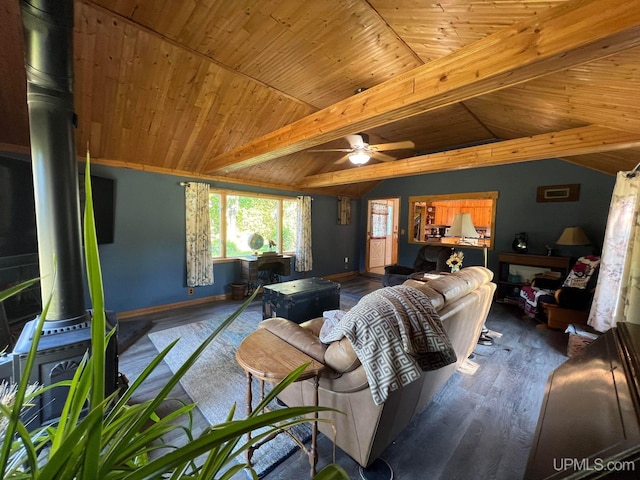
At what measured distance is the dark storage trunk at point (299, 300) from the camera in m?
2.93

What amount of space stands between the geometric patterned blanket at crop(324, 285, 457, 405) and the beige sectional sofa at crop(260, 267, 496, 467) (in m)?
0.11

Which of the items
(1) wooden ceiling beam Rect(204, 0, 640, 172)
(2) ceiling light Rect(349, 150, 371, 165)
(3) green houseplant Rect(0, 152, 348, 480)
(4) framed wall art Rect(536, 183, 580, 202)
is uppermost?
(1) wooden ceiling beam Rect(204, 0, 640, 172)

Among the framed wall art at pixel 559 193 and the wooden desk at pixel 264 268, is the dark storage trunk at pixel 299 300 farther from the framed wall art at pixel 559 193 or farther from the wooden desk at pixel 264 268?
the framed wall art at pixel 559 193

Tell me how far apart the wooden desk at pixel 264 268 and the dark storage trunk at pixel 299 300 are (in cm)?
154

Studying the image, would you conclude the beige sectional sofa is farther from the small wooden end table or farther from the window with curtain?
the window with curtain

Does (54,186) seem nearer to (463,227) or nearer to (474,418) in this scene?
(474,418)

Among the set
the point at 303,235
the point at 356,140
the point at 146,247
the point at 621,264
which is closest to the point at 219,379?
the point at 146,247

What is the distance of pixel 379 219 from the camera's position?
7586 millimetres

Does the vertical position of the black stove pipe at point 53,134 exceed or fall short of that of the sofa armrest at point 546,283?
it exceeds it

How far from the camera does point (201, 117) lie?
127 inches

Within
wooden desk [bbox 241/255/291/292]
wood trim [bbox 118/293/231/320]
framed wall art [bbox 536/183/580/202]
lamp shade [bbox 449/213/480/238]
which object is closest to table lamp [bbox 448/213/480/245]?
lamp shade [bbox 449/213/480/238]

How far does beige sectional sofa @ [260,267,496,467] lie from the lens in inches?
53.2

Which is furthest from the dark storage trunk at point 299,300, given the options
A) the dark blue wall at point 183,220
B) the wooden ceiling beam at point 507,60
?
the dark blue wall at point 183,220

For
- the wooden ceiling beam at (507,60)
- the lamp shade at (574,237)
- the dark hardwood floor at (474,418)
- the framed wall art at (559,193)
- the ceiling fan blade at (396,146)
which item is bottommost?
the dark hardwood floor at (474,418)
